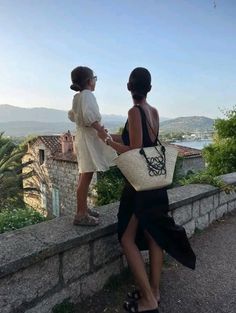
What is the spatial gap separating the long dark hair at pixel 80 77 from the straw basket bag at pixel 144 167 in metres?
0.66

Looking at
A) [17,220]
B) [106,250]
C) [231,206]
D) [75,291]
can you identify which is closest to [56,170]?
[231,206]

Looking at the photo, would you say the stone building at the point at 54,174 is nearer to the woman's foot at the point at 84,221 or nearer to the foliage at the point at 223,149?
the foliage at the point at 223,149

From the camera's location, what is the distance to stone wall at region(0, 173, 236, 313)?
2.29 metres

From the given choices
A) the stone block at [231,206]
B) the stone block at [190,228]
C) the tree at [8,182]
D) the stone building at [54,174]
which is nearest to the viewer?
the stone block at [190,228]

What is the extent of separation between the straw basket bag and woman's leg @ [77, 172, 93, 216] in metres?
0.40

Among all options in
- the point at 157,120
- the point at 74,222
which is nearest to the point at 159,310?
the point at 74,222

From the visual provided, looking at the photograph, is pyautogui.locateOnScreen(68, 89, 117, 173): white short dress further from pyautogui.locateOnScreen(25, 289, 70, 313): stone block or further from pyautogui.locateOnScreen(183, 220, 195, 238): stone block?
pyautogui.locateOnScreen(183, 220, 195, 238): stone block

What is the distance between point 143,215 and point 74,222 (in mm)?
675

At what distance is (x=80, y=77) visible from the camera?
2676mm

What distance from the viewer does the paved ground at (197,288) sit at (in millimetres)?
2786

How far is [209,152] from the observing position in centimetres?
781

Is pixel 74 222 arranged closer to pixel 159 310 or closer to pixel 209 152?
pixel 159 310

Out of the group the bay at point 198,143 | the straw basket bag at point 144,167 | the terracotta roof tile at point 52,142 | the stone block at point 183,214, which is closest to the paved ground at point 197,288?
the stone block at point 183,214

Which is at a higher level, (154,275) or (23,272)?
(23,272)
